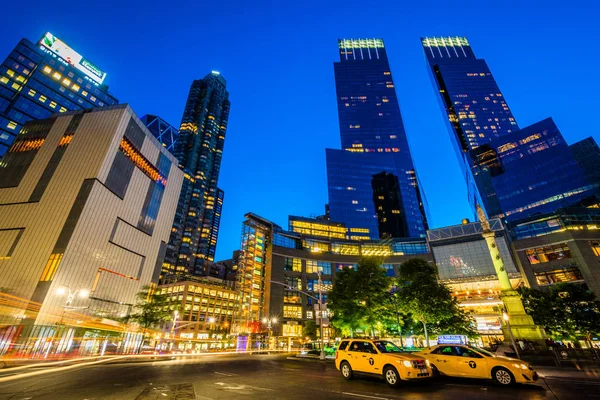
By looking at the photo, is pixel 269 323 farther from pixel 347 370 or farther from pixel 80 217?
pixel 347 370

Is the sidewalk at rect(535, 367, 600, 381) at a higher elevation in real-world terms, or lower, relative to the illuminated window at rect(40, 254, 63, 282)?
lower

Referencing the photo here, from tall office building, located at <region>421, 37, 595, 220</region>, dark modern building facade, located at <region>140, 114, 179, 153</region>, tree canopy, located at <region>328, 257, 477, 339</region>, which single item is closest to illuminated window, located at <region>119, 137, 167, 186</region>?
dark modern building facade, located at <region>140, 114, 179, 153</region>

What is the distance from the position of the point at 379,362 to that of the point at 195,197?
167783mm

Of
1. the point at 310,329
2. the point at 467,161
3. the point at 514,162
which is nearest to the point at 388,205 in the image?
the point at 514,162

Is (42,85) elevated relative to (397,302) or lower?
elevated

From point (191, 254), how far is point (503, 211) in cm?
15346

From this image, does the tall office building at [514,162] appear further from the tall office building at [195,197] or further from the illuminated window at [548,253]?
the tall office building at [195,197]

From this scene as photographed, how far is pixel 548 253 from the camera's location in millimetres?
58406

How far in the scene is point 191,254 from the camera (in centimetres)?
15350

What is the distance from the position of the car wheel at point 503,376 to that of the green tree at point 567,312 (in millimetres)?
38969

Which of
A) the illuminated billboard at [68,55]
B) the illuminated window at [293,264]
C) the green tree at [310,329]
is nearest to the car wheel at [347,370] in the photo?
the green tree at [310,329]

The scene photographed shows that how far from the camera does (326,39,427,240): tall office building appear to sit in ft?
419

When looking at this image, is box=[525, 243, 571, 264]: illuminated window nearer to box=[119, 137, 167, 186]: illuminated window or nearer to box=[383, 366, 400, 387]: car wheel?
box=[383, 366, 400, 387]: car wheel

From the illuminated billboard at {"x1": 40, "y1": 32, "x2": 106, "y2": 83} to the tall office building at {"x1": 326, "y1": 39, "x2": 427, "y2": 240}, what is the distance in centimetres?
10670
